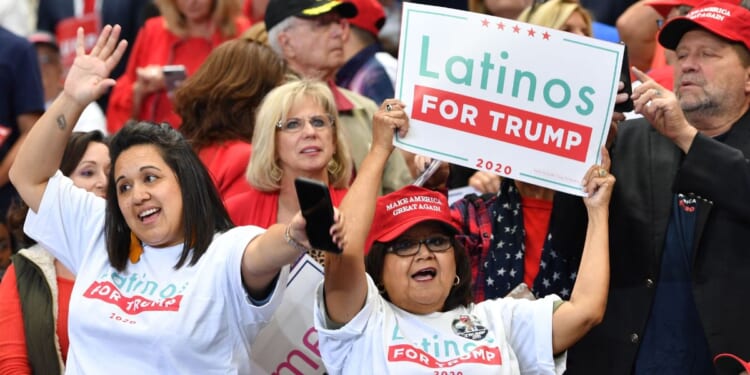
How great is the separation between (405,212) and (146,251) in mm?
914

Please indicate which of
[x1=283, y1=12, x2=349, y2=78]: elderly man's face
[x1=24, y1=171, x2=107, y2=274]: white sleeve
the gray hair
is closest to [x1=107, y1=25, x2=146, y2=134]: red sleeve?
the gray hair

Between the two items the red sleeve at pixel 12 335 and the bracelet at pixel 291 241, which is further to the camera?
the red sleeve at pixel 12 335

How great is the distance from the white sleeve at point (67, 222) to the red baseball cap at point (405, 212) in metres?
0.98

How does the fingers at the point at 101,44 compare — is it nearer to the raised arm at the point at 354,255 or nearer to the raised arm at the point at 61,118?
the raised arm at the point at 61,118

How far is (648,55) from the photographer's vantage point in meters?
7.77

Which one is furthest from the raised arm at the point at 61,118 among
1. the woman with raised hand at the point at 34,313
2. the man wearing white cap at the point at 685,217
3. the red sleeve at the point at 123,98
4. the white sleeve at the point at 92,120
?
the red sleeve at the point at 123,98

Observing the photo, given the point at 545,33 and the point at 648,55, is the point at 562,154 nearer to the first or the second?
the point at 545,33

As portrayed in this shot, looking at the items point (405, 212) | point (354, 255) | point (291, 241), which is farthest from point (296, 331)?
point (291, 241)

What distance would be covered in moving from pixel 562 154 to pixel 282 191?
4.13 feet

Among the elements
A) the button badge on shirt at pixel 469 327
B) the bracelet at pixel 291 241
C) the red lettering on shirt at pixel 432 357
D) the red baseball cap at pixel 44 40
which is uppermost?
the bracelet at pixel 291 241

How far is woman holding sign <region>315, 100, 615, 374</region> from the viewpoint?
16.0ft

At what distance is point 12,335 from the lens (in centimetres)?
554

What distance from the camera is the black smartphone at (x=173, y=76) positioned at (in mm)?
7402

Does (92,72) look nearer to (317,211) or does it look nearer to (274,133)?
(274,133)
